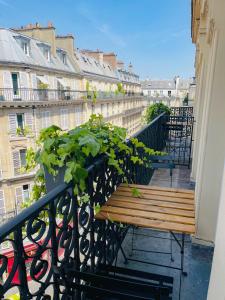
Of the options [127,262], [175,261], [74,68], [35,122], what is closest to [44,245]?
[127,262]

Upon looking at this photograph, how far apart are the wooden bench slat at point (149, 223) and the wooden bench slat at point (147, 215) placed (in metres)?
0.04

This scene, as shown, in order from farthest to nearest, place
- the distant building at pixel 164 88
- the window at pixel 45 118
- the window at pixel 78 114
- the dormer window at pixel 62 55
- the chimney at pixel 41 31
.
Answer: the distant building at pixel 164 88 < the window at pixel 78 114 < the dormer window at pixel 62 55 < the chimney at pixel 41 31 < the window at pixel 45 118

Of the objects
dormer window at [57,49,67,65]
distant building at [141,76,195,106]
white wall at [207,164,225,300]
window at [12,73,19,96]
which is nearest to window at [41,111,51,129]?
window at [12,73,19,96]

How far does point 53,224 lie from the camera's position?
4.21 ft

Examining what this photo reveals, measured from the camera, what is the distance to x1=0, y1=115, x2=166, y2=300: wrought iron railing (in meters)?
0.99

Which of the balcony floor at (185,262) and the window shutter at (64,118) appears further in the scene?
the window shutter at (64,118)

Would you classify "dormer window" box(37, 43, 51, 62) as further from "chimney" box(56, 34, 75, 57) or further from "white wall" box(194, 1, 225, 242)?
"white wall" box(194, 1, 225, 242)

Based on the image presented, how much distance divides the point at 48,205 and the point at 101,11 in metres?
31.3

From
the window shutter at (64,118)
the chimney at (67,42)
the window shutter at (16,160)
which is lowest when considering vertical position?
the window shutter at (16,160)

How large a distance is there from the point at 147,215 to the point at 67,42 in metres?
26.2

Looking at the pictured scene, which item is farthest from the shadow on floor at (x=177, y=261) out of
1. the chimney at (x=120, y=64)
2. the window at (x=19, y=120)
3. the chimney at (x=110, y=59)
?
the chimney at (x=120, y=64)

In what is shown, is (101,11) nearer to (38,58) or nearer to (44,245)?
(38,58)

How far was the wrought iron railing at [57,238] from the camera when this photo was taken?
0.99 m

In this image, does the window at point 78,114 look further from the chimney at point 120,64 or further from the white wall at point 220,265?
the white wall at point 220,265
